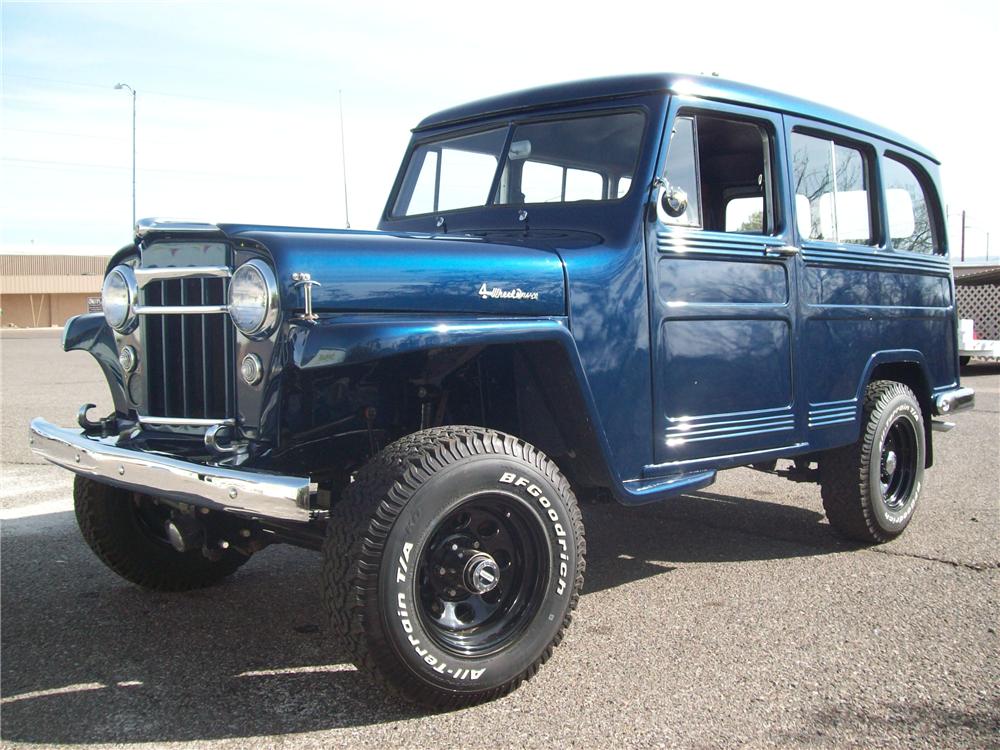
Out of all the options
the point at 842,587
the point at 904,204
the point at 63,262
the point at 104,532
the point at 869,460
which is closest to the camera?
the point at 104,532

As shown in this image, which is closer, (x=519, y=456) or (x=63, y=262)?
(x=519, y=456)

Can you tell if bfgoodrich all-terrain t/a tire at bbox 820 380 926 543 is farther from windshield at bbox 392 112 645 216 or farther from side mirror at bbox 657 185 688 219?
windshield at bbox 392 112 645 216

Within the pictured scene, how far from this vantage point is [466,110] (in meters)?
4.64

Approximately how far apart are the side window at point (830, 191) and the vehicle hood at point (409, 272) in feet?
5.78

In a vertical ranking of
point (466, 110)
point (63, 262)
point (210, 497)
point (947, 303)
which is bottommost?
point (210, 497)

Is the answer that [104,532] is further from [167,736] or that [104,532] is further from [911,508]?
[911,508]

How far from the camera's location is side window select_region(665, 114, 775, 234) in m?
4.02

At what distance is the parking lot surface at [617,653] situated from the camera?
9.34 ft

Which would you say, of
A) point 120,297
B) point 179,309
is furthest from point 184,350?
point 120,297

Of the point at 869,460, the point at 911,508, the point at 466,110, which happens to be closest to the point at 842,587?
the point at 869,460

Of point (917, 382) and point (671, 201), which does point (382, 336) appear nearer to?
point (671, 201)

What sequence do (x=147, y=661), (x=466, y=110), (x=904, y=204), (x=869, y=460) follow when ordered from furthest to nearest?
(x=904, y=204) < (x=869, y=460) < (x=466, y=110) < (x=147, y=661)

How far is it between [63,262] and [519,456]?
54453mm

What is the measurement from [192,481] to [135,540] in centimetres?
134
